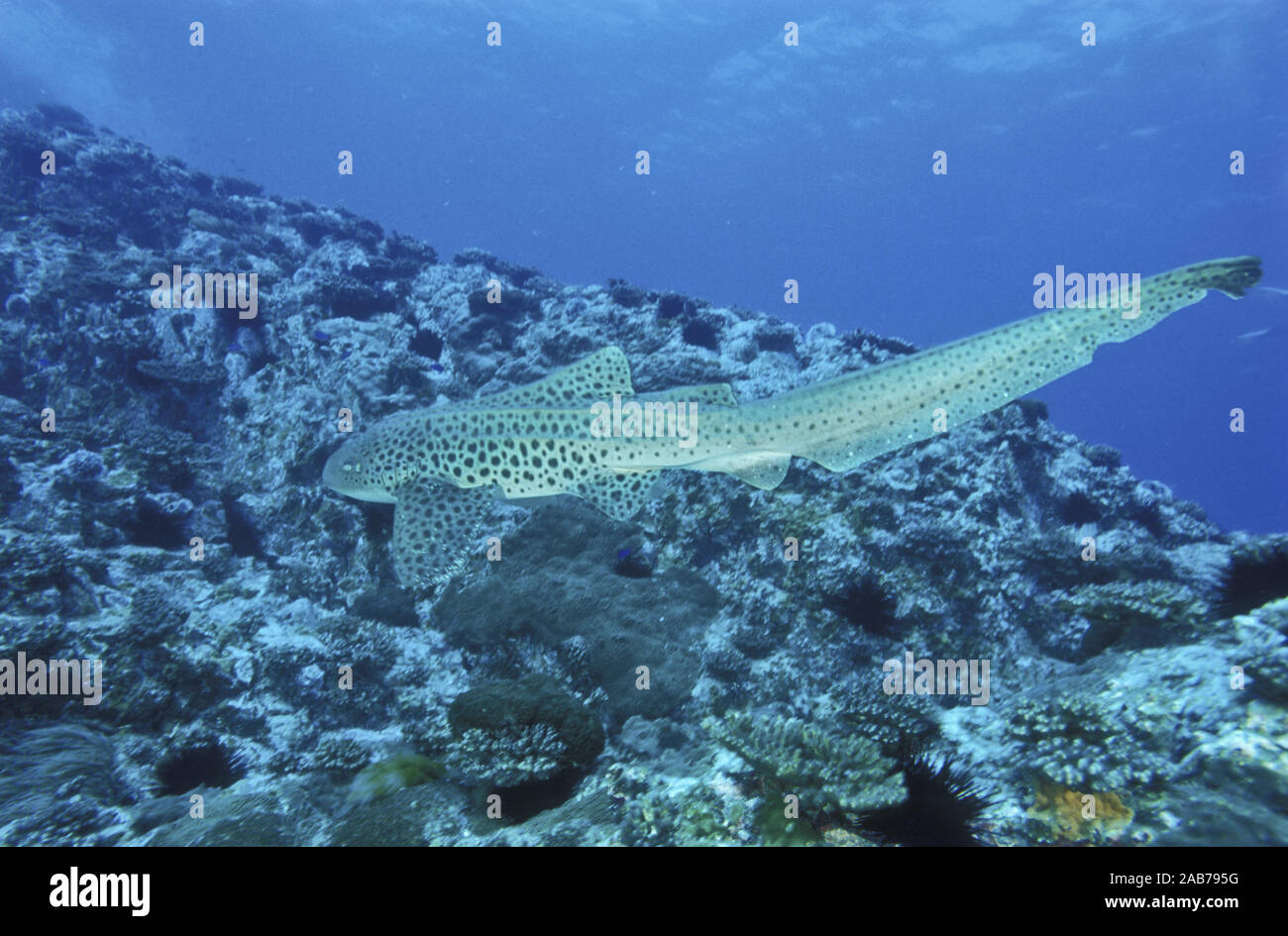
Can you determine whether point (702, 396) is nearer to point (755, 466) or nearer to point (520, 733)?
point (755, 466)

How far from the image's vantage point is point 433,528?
6.01 metres

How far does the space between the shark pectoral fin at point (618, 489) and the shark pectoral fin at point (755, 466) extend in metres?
0.65

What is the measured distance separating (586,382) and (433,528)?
2326 mm

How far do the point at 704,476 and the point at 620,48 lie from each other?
291ft

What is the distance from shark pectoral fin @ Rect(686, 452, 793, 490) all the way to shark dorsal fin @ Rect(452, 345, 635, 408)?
1.53 meters

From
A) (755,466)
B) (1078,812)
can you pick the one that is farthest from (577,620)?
(1078,812)

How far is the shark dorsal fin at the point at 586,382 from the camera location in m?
6.24

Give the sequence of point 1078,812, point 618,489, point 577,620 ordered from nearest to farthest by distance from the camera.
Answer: point 1078,812 < point 618,489 < point 577,620

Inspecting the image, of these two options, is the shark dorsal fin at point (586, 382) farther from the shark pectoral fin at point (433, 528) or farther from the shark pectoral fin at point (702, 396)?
the shark pectoral fin at point (433, 528)

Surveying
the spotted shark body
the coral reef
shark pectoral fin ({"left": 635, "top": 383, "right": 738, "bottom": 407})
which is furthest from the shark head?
shark pectoral fin ({"left": 635, "top": 383, "right": 738, "bottom": 407})

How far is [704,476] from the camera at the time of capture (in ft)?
25.2

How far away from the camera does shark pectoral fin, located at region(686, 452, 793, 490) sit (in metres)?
5.14

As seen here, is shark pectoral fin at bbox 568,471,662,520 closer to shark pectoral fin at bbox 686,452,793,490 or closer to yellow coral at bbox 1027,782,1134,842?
shark pectoral fin at bbox 686,452,793,490
